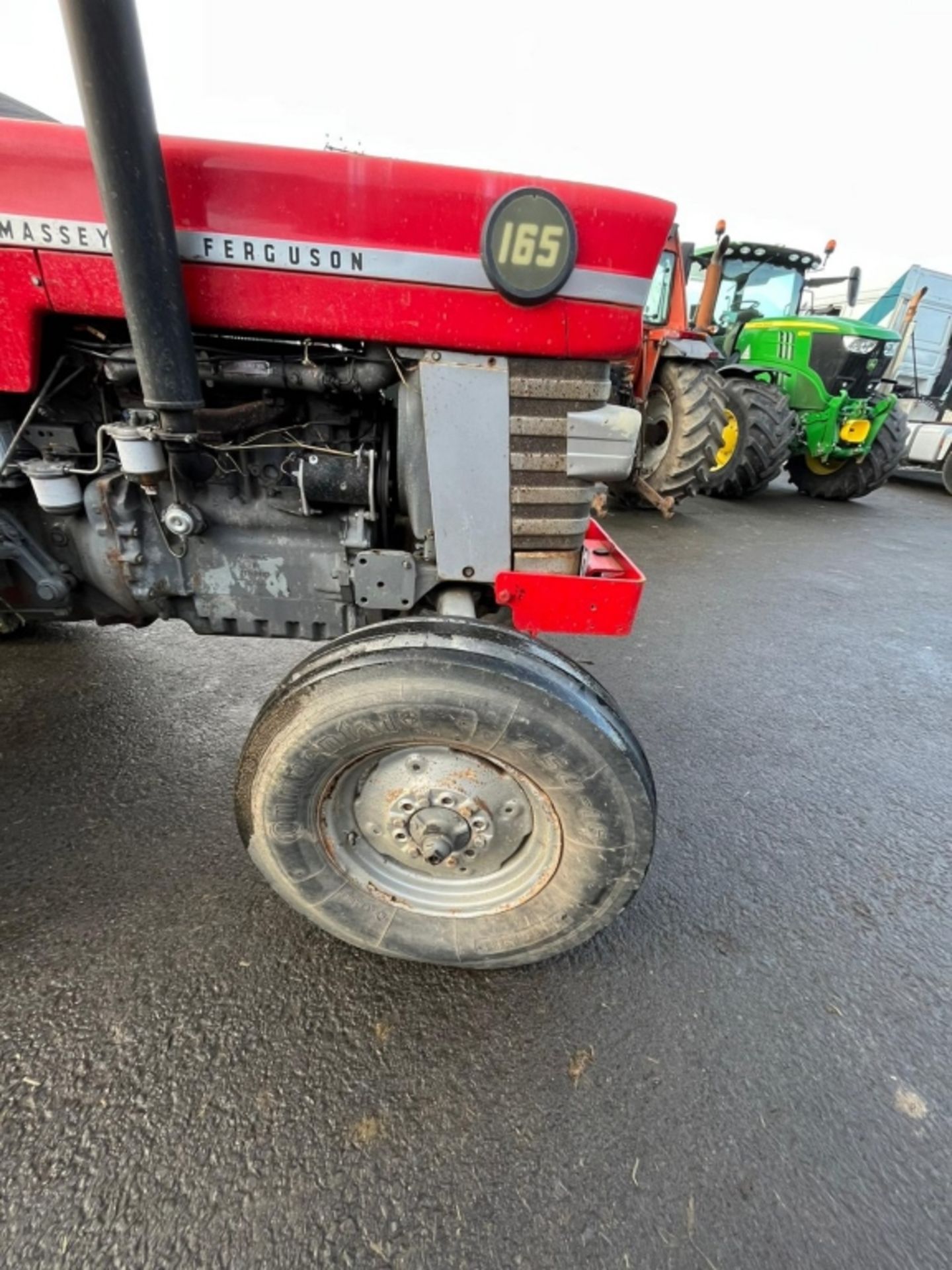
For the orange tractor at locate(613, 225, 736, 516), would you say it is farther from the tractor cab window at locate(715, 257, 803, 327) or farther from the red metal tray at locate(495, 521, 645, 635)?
the red metal tray at locate(495, 521, 645, 635)

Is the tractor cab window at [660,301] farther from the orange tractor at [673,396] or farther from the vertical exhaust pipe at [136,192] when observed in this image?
the vertical exhaust pipe at [136,192]

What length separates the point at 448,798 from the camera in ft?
4.56

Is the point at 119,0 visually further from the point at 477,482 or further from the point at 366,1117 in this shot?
the point at 366,1117

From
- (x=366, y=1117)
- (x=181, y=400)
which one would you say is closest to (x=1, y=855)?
(x=366, y=1117)

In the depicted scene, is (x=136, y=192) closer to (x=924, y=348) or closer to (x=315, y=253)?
(x=315, y=253)

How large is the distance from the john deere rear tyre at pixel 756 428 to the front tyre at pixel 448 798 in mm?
5665

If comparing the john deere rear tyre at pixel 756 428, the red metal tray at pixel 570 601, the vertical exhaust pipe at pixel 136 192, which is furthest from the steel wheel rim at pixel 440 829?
the john deere rear tyre at pixel 756 428

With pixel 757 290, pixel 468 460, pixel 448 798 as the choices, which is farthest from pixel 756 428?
pixel 448 798

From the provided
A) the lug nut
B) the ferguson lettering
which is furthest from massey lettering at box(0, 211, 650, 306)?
the lug nut

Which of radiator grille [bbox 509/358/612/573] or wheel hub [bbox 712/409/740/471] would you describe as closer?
radiator grille [bbox 509/358/612/573]

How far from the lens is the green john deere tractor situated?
6.17 meters

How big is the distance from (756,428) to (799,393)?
3.42ft

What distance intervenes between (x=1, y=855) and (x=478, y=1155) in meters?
1.51

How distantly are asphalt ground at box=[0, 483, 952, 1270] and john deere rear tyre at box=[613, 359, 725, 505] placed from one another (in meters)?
3.21
